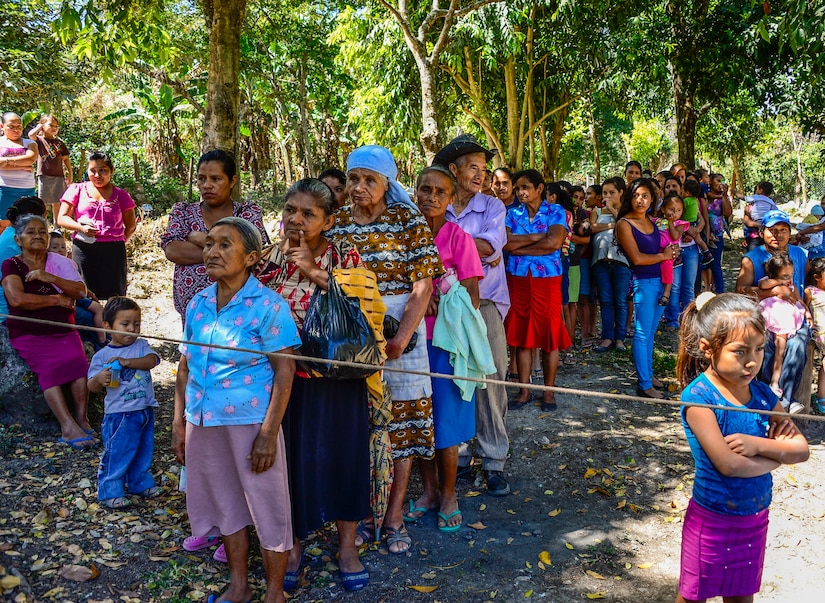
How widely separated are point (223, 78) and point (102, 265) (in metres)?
2.00

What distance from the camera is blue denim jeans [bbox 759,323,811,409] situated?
531 cm

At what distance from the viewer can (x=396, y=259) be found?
347 cm

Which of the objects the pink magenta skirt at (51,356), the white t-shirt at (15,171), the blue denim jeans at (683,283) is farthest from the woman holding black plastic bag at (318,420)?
the blue denim jeans at (683,283)

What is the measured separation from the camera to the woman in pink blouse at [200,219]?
373cm

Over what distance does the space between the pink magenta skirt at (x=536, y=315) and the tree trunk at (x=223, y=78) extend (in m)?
2.53

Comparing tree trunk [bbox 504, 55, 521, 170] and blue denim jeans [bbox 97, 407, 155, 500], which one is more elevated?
tree trunk [bbox 504, 55, 521, 170]

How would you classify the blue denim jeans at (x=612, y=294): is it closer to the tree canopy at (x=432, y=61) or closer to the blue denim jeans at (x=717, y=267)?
the tree canopy at (x=432, y=61)

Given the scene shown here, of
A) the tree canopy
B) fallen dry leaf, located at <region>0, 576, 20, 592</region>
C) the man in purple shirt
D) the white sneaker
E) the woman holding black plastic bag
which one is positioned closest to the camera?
fallen dry leaf, located at <region>0, 576, 20, 592</region>

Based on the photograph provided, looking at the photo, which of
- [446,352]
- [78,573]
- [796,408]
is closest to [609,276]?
[796,408]

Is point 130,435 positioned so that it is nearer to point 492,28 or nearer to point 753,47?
point 492,28

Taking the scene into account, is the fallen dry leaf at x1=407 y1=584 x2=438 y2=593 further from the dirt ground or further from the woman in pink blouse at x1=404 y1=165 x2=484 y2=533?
the woman in pink blouse at x1=404 y1=165 x2=484 y2=533

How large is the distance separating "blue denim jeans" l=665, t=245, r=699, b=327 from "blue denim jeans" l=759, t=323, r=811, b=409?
2.87 m

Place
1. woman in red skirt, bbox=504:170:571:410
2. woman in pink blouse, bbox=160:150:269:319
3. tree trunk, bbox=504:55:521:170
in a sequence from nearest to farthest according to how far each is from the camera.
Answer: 1. woman in pink blouse, bbox=160:150:269:319
2. woman in red skirt, bbox=504:170:571:410
3. tree trunk, bbox=504:55:521:170

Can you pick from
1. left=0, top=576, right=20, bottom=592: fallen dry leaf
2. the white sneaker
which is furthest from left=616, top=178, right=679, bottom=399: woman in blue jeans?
left=0, top=576, right=20, bottom=592: fallen dry leaf
